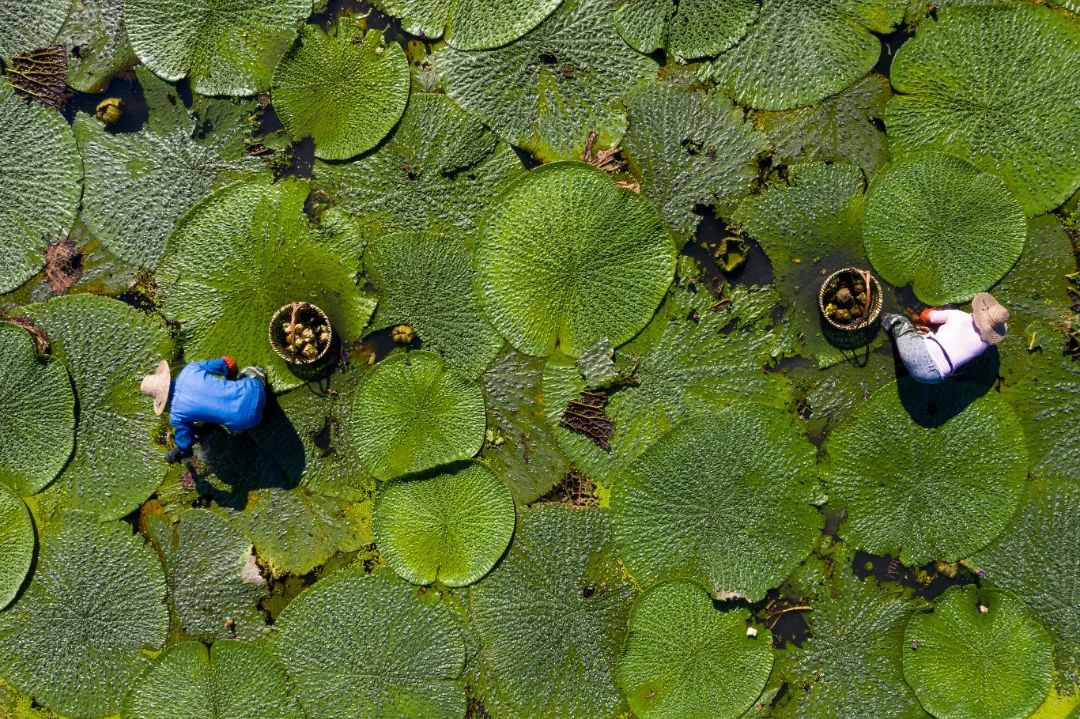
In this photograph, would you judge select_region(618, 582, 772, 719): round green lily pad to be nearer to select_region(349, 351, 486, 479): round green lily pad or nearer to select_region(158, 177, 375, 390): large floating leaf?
select_region(349, 351, 486, 479): round green lily pad

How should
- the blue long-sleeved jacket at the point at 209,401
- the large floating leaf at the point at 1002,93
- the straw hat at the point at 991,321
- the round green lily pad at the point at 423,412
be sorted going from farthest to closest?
the round green lily pad at the point at 423,412, the large floating leaf at the point at 1002,93, the blue long-sleeved jacket at the point at 209,401, the straw hat at the point at 991,321

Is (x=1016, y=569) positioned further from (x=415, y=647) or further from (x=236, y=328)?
(x=236, y=328)

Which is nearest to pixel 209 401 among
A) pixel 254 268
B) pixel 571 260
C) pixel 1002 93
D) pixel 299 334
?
pixel 299 334

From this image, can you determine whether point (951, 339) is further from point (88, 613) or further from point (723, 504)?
point (88, 613)

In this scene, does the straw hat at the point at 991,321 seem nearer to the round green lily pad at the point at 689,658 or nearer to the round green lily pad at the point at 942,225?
the round green lily pad at the point at 942,225

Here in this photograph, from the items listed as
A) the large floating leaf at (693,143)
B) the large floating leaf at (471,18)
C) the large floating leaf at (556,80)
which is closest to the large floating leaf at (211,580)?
the large floating leaf at (556,80)

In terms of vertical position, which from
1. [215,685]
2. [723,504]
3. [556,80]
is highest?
[556,80]
